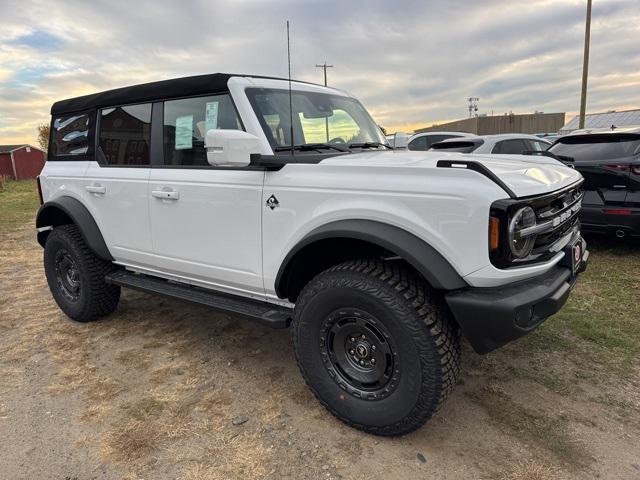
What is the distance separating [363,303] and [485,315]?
61cm

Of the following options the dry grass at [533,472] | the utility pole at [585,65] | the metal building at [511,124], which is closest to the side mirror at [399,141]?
the dry grass at [533,472]

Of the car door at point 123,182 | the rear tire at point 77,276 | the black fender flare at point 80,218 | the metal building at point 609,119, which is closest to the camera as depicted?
the car door at point 123,182

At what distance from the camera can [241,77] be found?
123 inches

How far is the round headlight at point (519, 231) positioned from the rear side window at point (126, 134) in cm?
269

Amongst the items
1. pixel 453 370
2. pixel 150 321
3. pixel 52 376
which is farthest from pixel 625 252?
pixel 52 376

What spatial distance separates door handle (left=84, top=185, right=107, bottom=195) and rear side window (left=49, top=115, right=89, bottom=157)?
41cm

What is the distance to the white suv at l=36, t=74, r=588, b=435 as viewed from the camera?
7.27 feet

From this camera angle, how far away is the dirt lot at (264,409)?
2.38 m

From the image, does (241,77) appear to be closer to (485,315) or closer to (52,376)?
(485,315)

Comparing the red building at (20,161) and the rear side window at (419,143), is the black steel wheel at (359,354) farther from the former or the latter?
the red building at (20,161)

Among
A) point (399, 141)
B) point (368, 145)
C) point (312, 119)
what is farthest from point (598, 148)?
point (312, 119)

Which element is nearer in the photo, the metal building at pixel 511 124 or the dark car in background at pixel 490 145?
the dark car in background at pixel 490 145

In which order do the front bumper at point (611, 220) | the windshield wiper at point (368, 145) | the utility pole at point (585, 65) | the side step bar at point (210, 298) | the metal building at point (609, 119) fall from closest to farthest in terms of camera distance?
the side step bar at point (210, 298), the windshield wiper at point (368, 145), the front bumper at point (611, 220), the utility pole at point (585, 65), the metal building at point (609, 119)

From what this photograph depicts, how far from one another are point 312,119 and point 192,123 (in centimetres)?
86
